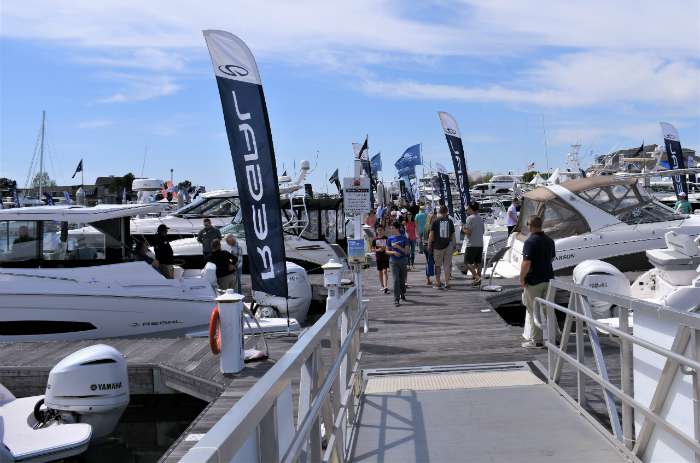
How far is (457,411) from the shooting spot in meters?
6.02

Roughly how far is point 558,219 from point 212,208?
11.8 meters

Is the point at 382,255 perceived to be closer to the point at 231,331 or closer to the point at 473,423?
the point at 231,331

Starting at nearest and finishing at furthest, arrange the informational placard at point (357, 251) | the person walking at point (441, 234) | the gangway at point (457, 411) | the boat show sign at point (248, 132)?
the gangway at point (457, 411), the boat show sign at point (248, 132), the informational placard at point (357, 251), the person walking at point (441, 234)

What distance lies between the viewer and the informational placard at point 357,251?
11974 millimetres

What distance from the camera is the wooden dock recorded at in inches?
340

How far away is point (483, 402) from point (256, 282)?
427cm


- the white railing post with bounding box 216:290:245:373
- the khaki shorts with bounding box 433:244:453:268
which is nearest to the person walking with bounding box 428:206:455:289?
the khaki shorts with bounding box 433:244:453:268

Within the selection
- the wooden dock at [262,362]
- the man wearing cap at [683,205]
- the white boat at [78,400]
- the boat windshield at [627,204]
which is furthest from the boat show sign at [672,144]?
the white boat at [78,400]

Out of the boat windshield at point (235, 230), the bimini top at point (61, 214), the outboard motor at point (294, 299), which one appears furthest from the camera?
the boat windshield at point (235, 230)

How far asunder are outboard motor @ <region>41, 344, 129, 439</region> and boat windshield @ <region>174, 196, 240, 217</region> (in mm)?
14719

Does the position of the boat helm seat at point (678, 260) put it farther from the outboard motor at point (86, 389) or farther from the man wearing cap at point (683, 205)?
the man wearing cap at point (683, 205)

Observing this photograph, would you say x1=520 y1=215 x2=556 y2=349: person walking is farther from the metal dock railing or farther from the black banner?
the black banner

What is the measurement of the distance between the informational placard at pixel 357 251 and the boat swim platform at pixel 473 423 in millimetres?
4533

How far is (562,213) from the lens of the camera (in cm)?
1596
